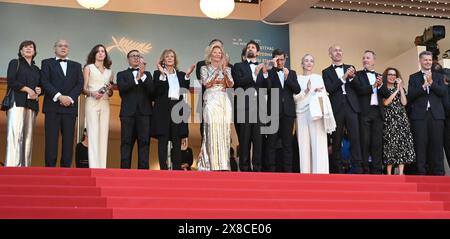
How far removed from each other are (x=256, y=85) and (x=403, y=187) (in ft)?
6.61

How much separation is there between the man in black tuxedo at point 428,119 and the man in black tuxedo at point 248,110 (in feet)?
6.63

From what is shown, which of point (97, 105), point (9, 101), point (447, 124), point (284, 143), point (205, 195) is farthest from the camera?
point (447, 124)

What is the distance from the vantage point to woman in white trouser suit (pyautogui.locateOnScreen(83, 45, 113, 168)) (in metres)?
7.34

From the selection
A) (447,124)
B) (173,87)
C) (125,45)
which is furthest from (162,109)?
(125,45)

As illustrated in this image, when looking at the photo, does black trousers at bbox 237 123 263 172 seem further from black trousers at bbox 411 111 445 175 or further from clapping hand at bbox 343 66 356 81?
black trousers at bbox 411 111 445 175

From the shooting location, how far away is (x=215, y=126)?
7.43 meters

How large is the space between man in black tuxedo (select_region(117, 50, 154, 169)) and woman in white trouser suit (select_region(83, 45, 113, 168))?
0.60 ft

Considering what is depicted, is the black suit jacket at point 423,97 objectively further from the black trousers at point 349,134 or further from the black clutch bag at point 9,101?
the black clutch bag at point 9,101

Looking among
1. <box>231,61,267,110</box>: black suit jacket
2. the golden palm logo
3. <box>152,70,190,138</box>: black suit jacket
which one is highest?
the golden palm logo

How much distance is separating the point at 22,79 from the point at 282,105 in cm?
297

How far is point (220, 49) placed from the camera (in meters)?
7.48

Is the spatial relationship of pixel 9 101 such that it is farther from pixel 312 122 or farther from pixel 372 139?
pixel 372 139

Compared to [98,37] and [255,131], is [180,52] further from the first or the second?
[255,131]

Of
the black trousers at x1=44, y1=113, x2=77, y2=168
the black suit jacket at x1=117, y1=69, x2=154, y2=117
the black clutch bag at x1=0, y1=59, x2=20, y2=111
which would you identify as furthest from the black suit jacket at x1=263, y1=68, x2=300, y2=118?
the black clutch bag at x1=0, y1=59, x2=20, y2=111
